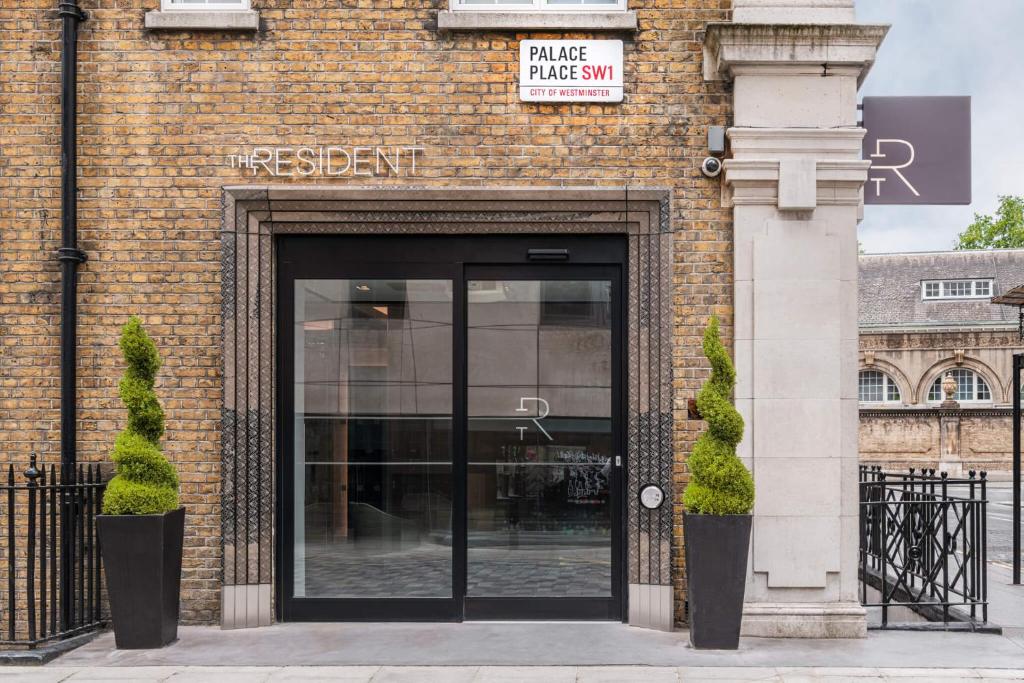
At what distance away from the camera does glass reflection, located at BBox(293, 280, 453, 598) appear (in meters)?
7.60

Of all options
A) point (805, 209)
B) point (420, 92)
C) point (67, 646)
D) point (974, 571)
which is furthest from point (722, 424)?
point (67, 646)

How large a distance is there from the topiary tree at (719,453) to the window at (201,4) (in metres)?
4.54

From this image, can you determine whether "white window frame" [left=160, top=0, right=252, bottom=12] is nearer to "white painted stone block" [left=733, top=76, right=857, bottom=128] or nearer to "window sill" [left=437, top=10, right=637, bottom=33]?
"window sill" [left=437, top=10, right=637, bottom=33]

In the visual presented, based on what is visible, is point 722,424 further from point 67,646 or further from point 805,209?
point 67,646

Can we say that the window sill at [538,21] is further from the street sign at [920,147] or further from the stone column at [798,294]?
the street sign at [920,147]

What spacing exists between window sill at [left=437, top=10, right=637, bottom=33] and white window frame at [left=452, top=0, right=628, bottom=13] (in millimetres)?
137

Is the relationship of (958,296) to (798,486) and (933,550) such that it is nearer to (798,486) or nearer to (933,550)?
(933,550)

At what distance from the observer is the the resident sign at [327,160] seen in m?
7.45

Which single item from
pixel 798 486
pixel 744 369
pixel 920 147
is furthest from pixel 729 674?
pixel 920 147

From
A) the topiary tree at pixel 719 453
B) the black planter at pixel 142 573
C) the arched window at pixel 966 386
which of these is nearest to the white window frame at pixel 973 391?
the arched window at pixel 966 386

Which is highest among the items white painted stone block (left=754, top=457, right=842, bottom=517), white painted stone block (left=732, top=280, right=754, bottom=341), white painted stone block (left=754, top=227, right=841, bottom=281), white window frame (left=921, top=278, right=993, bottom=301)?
white window frame (left=921, top=278, right=993, bottom=301)

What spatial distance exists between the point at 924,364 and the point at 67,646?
42.2 meters

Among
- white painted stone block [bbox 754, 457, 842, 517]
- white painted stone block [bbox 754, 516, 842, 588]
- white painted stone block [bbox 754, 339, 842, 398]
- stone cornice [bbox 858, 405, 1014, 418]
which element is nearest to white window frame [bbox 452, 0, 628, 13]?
white painted stone block [bbox 754, 339, 842, 398]

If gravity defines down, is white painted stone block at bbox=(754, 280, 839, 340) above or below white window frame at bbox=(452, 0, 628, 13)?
below
